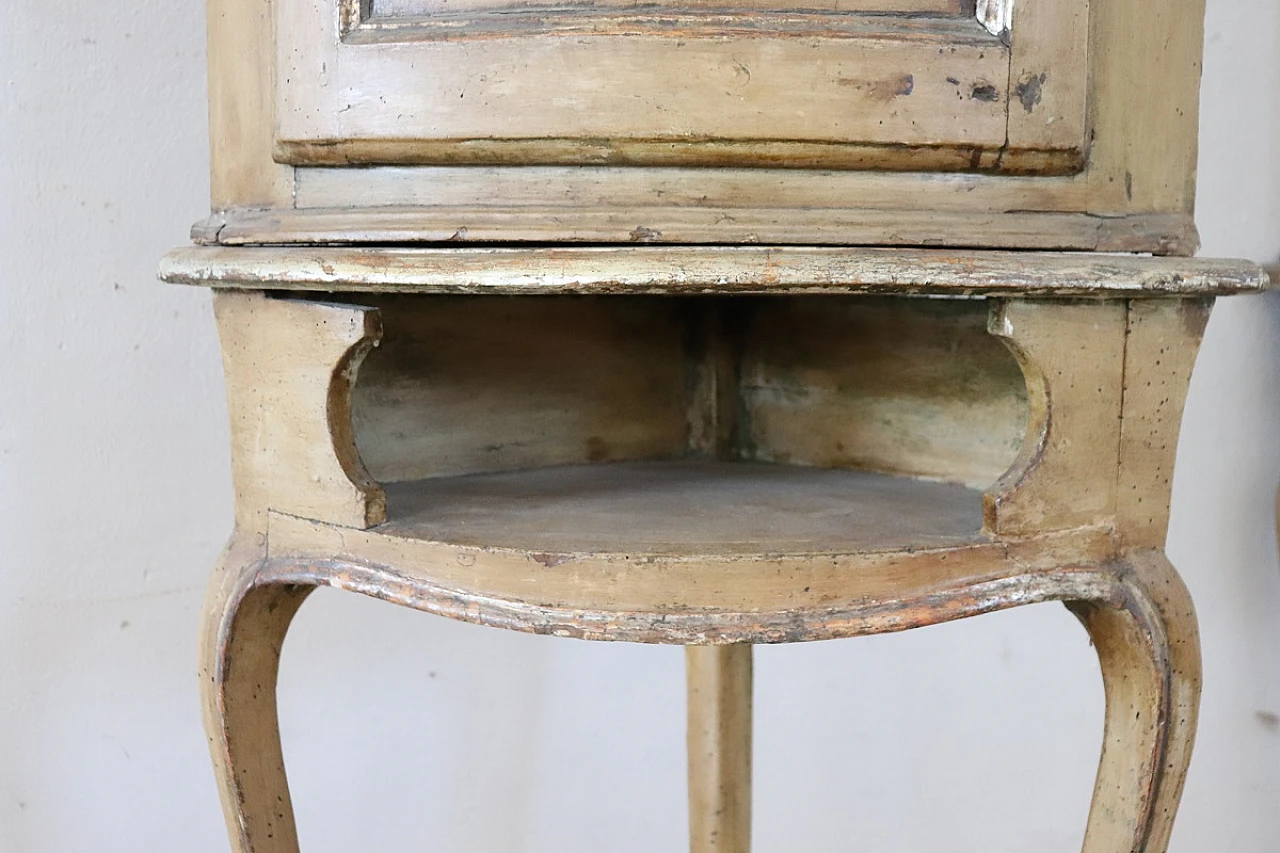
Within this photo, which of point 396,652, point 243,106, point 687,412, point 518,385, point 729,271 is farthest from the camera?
point 396,652

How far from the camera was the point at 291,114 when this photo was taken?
71 cm

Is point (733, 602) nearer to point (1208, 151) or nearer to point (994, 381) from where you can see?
point (994, 381)

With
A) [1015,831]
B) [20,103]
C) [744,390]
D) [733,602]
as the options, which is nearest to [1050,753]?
[1015,831]

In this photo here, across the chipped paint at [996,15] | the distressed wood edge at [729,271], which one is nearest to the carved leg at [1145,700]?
the distressed wood edge at [729,271]

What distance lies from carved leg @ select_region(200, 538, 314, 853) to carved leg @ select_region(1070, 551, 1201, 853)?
461mm

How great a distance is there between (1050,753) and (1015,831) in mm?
93

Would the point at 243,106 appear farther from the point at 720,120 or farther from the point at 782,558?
the point at 782,558

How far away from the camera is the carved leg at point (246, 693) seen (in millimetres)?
798

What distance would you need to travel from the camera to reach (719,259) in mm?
628

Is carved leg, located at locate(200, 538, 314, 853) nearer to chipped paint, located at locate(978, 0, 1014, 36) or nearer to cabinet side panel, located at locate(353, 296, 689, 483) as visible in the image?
cabinet side panel, located at locate(353, 296, 689, 483)

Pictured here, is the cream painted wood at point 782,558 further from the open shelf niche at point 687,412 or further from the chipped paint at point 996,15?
the chipped paint at point 996,15

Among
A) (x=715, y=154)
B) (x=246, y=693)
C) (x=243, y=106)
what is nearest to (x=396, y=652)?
(x=246, y=693)

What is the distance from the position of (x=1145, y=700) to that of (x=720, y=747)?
0.50 metres

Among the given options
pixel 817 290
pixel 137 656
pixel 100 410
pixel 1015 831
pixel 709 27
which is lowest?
pixel 1015 831
